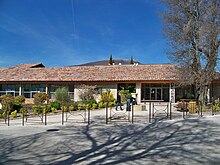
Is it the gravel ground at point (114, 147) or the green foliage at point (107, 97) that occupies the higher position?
the green foliage at point (107, 97)

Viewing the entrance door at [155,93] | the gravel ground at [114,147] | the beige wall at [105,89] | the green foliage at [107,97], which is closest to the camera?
the gravel ground at [114,147]

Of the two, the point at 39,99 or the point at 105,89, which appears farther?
the point at 105,89

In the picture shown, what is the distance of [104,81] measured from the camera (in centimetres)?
2739

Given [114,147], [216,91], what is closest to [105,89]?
[216,91]

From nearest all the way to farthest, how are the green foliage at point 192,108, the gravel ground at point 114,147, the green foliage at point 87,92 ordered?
the gravel ground at point 114,147 → the green foliage at point 192,108 → the green foliage at point 87,92

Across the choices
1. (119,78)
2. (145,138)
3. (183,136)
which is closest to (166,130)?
(183,136)

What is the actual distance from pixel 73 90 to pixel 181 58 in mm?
14315

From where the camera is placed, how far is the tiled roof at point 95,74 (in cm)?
2683

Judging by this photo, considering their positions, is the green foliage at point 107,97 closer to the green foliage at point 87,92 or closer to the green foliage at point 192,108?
the green foliage at point 87,92

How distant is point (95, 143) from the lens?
25.5ft

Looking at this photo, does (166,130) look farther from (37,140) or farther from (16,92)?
(16,92)

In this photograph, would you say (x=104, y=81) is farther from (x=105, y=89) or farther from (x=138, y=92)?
(x=138, y=92)

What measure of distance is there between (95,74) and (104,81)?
7.35ft

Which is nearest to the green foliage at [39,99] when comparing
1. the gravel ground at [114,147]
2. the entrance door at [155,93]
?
the entrance door at [155,93]
